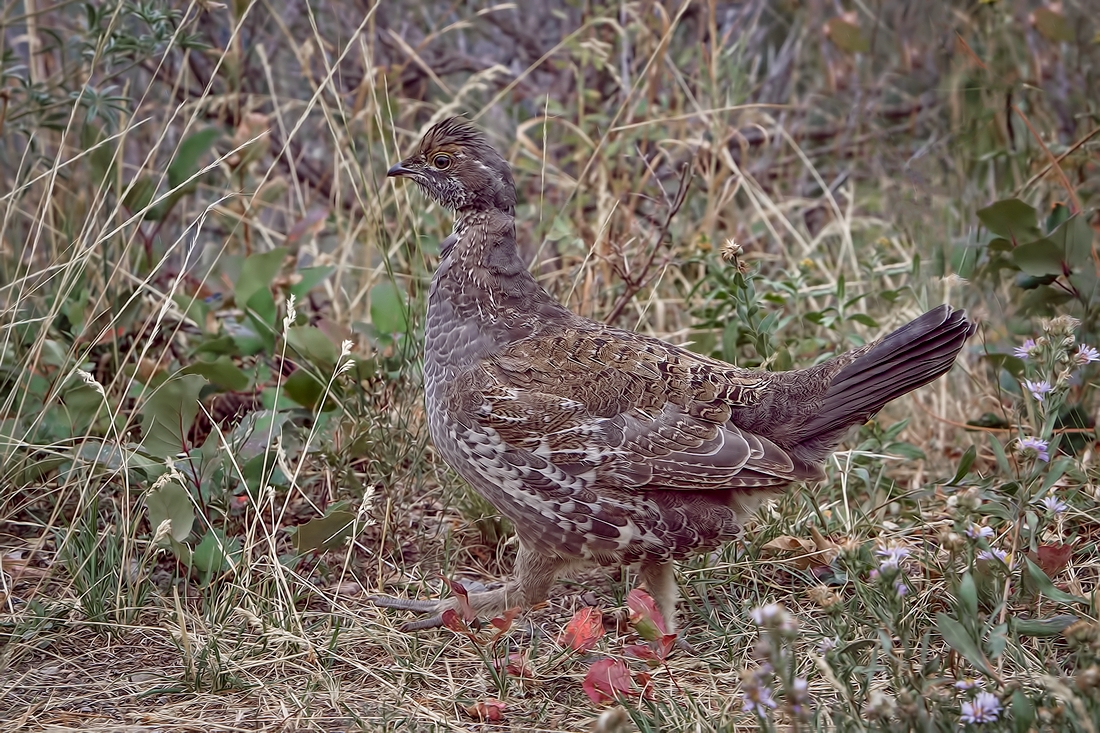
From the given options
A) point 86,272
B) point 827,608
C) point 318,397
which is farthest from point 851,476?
point 86,272

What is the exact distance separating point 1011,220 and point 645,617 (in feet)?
7.84

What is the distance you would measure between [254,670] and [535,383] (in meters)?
1.21

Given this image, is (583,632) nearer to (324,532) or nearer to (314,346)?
(324,532)

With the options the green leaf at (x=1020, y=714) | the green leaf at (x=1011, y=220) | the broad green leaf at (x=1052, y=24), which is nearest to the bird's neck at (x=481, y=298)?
the green leaf at (x=1011, y=220)

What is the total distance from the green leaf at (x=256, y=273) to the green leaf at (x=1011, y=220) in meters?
2.86

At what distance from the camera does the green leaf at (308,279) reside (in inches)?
179

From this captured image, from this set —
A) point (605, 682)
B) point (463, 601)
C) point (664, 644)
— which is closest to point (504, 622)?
point (463, 601)

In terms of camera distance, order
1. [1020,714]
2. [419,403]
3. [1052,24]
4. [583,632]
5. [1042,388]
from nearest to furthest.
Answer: [1020,714]
[1042,388]
[583,632]
[419,403]
[1052,24]

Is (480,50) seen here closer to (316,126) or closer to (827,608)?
(316,126)

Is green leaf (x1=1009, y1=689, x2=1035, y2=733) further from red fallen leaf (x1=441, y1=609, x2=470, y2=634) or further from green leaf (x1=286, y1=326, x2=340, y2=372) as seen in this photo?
green leaf (x1=286, y1=326, x2=340, y2=372)

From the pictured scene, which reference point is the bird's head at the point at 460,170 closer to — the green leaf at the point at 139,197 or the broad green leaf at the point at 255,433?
the broad green leaf at the point at 255,433

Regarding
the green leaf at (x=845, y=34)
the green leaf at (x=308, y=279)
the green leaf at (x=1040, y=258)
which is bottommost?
the green leaf at (x=308, y=279)

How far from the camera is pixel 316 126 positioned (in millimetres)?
6957

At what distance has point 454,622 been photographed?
3.13 m
